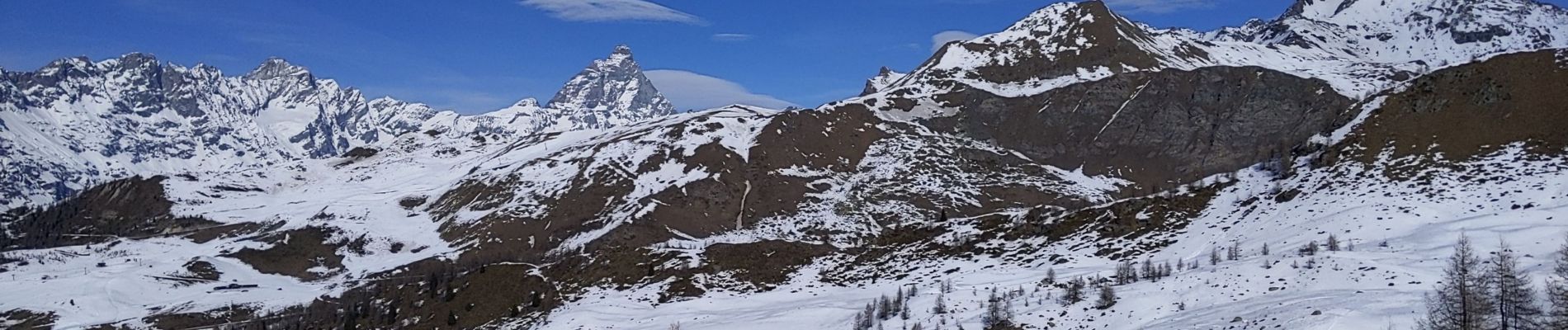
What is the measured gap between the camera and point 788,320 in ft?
195

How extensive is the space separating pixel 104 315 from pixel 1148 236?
13021 centimetres

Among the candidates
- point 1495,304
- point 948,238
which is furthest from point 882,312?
point 1495,304

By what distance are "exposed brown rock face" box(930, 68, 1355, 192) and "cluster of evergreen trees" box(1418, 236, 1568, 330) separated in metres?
137

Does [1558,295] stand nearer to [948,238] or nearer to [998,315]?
[998,315]

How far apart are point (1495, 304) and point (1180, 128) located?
15897 centimetres

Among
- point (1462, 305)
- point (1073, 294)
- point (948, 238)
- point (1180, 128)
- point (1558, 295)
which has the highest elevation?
point (1180, 128)

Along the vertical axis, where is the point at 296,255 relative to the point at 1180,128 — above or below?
below

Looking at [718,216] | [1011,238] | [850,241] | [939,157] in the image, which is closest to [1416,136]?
[1011,238]

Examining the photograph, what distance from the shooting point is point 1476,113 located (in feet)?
231

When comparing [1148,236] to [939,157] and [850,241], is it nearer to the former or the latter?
[850,241]

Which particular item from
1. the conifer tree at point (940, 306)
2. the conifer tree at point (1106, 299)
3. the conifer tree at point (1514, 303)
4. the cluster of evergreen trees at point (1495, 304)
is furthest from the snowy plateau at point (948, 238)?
the conifer tree at point (1514, 303)

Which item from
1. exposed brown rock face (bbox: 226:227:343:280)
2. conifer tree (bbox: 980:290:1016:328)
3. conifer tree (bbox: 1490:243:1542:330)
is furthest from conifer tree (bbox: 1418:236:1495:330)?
exposed brown rock face (bbox: 226:227:343:280)

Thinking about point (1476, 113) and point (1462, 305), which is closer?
point (1462, 305)

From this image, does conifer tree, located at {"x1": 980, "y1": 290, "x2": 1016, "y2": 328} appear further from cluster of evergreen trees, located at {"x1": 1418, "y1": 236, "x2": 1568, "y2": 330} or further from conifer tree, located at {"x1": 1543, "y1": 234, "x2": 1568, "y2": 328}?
conifer tree, located at {"x1": 1543, "y1": 234, "x2": 1568, "y2": 328}
